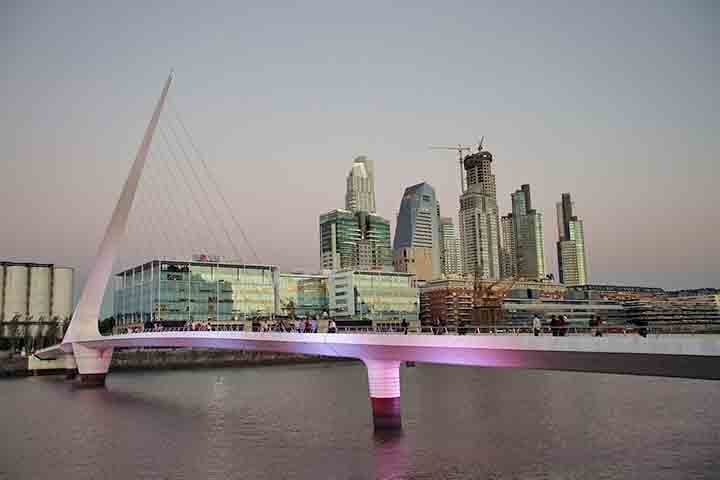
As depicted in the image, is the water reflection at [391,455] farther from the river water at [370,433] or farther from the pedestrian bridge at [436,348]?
the pedestrian bridge at [436,348]

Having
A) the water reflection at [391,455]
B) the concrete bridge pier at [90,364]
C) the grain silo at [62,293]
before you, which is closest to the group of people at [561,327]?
the water reflection at [391,455]

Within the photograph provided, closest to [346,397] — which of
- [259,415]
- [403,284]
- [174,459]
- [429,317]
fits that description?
[259,415]

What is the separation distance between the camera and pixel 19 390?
2251 inches

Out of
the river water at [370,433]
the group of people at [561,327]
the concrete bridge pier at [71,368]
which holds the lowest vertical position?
the river water at [370,433]

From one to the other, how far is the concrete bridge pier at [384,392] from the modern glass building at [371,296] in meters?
110

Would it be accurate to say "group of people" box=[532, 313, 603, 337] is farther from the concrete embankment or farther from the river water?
the concrete embankment

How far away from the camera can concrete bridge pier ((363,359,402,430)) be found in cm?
2992

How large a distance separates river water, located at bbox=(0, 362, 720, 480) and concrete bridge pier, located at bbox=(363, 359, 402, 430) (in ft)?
2.73

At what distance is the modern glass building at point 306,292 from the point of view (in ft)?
484

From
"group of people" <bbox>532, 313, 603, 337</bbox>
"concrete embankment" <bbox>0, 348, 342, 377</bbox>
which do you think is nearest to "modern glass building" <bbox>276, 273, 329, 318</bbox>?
"concrete embankment" <bbox>0, 348, 342, 377</bbox>

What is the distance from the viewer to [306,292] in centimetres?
14988

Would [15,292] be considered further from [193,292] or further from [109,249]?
[109,249]

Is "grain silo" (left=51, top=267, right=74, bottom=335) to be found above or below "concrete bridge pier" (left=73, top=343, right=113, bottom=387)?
above

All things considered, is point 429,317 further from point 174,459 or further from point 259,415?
point 174,459
